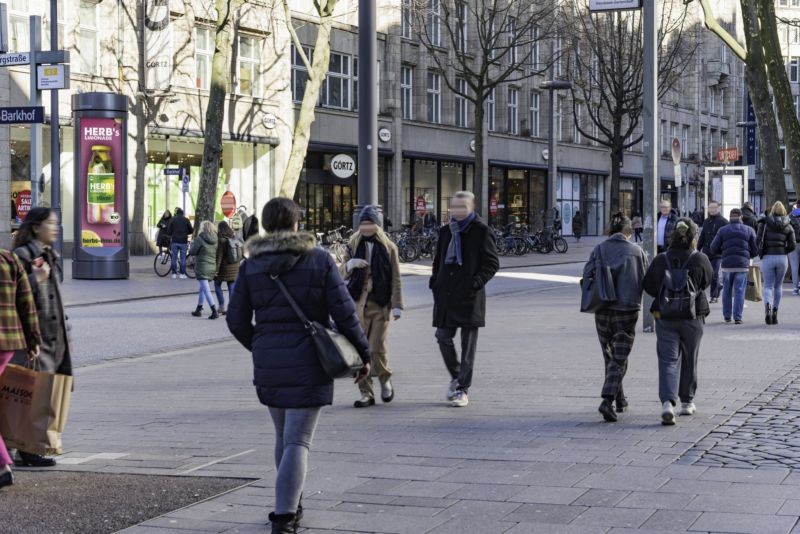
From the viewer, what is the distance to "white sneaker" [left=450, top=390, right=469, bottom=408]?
372 inches

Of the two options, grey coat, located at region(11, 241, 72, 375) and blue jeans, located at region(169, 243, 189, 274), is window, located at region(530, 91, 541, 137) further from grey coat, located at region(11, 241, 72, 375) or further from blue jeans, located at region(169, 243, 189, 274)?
grey coat, located at region(11, 241, 72, 375)

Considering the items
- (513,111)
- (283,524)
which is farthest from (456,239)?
(513,111)

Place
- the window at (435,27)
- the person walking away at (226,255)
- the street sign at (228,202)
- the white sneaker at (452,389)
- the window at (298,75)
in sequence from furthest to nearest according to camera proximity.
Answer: the window at (435,27) → the window at (298,75) → the street sign at (228,202) → the person walking away at (226,255) → the white sneaker at (452,389)

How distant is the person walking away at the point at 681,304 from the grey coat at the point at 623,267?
0.10m

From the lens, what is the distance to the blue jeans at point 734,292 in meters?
16.6

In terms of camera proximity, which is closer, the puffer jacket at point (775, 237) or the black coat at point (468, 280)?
the black coat at point (468, 280)

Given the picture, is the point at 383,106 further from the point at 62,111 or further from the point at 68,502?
the point at 68,502

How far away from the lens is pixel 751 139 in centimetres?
7906

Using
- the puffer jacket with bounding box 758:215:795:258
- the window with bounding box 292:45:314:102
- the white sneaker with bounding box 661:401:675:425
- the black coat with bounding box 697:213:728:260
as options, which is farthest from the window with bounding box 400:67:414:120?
the white sneaker with bounding box 661:401:675:425

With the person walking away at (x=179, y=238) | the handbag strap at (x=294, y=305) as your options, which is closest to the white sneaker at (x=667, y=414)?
the handbag strap at (x=294, y=305)

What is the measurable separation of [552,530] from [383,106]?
1646 inches

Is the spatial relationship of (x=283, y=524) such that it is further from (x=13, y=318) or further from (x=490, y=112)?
(x=490, y=112)

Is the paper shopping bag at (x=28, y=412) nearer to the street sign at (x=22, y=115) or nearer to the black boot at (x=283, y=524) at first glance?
the black boot at (x=283, y=524)

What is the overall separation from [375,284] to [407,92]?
129 ft
